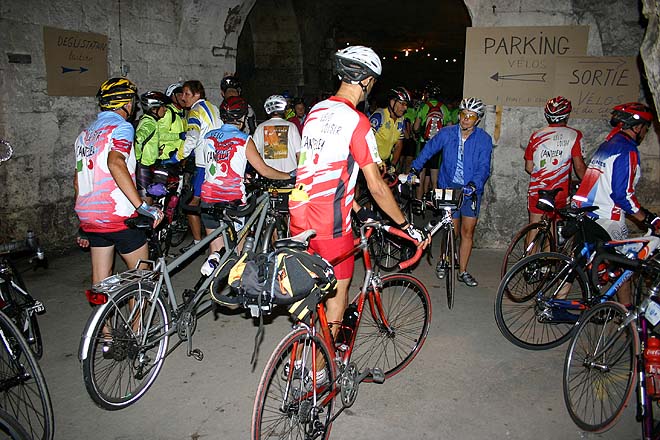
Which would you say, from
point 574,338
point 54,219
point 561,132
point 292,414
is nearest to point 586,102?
point 561,132

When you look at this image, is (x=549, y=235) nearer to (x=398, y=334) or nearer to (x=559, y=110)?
(x=559, y=110)

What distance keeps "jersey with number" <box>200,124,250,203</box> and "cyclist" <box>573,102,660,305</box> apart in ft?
9.84

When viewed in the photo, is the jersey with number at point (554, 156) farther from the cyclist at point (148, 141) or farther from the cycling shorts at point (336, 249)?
the cyclist at point (148, 141)

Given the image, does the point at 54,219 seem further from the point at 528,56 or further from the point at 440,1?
the point at 440,1

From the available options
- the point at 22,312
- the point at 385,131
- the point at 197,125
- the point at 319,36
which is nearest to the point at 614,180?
the point at 385,131

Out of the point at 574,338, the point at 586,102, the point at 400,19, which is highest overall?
the point at 400,19

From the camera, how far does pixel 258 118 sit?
43.6ft

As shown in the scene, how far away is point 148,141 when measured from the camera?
248 inches

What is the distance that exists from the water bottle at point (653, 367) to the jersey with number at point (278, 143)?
3787mm

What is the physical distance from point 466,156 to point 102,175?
3498 mm

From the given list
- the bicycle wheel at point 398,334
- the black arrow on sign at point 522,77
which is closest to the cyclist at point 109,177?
the bicycle wheel at point 398,334

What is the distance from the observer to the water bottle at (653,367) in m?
2.95

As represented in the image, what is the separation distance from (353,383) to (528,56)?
16.9 feet

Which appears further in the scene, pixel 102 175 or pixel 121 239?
pixel 121 239
